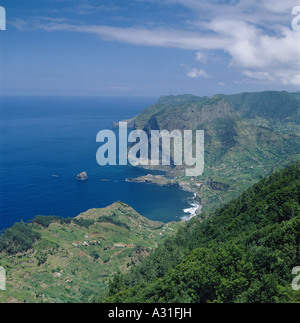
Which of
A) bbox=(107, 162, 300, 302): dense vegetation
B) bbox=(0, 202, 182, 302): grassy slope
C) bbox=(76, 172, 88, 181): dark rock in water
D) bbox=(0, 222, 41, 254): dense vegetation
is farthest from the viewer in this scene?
bbox=(76, 172, 88, 181): dark rock in water

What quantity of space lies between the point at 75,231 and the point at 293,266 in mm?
65526

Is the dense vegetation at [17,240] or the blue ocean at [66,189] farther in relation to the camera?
the blue ocean at [66,189]

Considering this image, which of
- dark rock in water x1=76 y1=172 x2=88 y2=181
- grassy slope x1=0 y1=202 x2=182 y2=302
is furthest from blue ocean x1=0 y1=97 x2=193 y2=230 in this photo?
grassy slope x1=0 y1=202 x2=182 y2=302

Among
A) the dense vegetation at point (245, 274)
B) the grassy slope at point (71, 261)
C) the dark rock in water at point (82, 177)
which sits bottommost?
the grassy slope at point (71, 261)

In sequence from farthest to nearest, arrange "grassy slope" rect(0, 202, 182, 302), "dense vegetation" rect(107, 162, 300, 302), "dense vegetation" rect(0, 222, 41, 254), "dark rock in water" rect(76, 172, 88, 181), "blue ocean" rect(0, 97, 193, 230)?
"dark rock in water" rect(76, 172, 88, 181), "blue ocean" rect(0, 97, 193, 230), "dense vegetation" rect(0, 222, 41, 254), "grassy slope" rect(0, 202, 182, 302), "dense vegetation" rect(107, 162, 300, 302)

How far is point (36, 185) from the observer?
449 ft

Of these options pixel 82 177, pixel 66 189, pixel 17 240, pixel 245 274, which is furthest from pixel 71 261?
pixel 82 177

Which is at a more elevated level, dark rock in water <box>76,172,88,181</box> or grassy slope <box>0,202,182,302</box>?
dark rock in water <box>76,172,88,181</box>

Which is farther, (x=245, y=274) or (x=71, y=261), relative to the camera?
(x=71, y=261)

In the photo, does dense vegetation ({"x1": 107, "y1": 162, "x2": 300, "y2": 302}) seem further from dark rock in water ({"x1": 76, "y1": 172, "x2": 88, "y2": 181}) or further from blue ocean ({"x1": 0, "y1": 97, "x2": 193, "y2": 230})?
dark rock in water ({"x1": 76, "y1": 172, "x2": 88, "y2": 181})

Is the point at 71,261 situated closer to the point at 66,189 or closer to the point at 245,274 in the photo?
the point at 245,274

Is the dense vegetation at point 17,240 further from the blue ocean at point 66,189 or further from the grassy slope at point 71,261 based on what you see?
the blue ocean at point 66,189

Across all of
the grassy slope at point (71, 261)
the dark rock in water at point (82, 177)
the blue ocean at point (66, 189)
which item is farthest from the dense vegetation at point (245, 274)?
the dark rock in water at point (82, 177)
